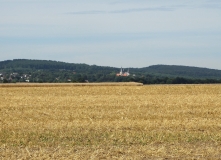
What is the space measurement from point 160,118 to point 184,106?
260 inches

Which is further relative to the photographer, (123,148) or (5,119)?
(5,119)

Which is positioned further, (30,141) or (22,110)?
(22,110)

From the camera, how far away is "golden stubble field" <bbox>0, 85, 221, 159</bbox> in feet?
43.7

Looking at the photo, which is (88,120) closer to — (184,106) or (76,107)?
(76,107)

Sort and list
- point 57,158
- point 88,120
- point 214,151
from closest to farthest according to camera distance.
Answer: point 57,158 < point 214,151 < point 88,120

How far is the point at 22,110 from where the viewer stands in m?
26.8

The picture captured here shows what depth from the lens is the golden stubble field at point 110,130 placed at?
43.7 ft

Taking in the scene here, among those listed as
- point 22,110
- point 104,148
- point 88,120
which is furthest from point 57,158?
point 22,110

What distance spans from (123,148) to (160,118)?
8656 millimetres

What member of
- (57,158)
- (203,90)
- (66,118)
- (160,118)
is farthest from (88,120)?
(203,90)

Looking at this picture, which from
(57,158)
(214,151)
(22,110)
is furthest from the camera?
(22,110)

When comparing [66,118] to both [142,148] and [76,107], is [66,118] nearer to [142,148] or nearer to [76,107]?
[76,107]

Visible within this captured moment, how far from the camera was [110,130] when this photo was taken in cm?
1830

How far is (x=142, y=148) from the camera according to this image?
45.6ft
